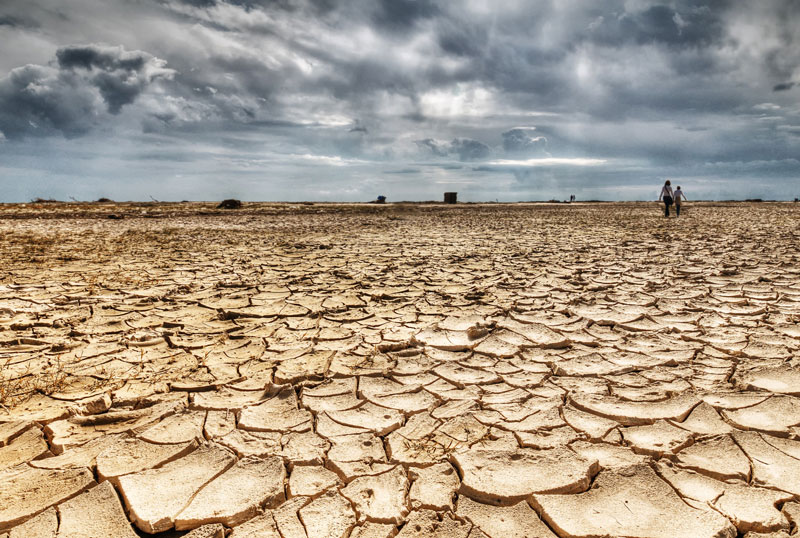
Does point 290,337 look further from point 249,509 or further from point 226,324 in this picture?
point 249,509

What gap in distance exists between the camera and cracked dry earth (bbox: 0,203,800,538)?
1.30m

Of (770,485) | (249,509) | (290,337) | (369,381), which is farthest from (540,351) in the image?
(249,509)

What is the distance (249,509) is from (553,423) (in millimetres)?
1213

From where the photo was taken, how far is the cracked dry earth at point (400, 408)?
130cm

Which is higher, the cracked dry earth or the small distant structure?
the small distant structure

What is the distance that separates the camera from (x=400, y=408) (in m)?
1.94

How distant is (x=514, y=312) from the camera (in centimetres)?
331

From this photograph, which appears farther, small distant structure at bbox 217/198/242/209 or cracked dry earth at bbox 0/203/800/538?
small distant structure at bbox 217/198/242/209

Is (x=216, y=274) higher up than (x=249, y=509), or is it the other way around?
(x=216, y=274)

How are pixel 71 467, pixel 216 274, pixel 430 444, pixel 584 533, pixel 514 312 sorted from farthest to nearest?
pixel 216 274 → pixel 514 312 → pixel 430 444 → pixel 71 467 → pixel 584 533

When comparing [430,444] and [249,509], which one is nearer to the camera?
[249,509]

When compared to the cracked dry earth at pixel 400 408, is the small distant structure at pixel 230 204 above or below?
above

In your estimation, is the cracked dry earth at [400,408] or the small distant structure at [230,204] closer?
the cracked dry earth at [400,408]

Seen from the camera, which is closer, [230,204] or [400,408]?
Answer: [400,408]
